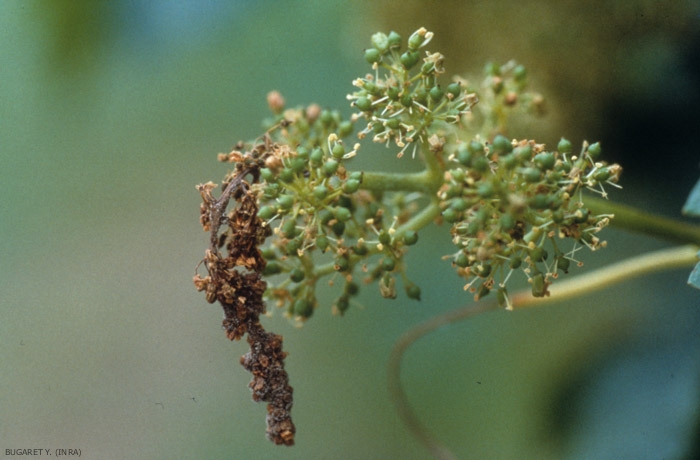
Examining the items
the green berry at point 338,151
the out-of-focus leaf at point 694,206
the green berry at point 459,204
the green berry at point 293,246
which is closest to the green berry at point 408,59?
the green berry at point 338,151

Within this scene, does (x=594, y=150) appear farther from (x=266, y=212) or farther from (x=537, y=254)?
(x=266, y=212)

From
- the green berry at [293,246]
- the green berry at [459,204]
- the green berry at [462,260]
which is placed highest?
the green berry at [293,246]

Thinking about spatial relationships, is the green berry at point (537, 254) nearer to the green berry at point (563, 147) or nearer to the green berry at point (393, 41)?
the green berry at point (563, 147)

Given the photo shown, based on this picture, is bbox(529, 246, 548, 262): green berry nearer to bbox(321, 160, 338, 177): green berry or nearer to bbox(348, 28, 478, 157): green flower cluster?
bbox(348, 28, 478, 157): green flower cluster

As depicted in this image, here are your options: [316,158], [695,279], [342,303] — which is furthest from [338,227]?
[695,279]

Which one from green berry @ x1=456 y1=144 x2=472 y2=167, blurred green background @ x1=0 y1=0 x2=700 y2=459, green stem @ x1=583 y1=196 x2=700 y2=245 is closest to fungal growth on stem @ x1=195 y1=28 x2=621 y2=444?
green berry @ x1=456 y1=144 x2=472 y2=167

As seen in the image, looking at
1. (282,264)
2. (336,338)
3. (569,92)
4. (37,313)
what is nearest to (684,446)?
(569,92)

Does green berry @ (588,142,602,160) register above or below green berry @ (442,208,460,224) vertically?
above
